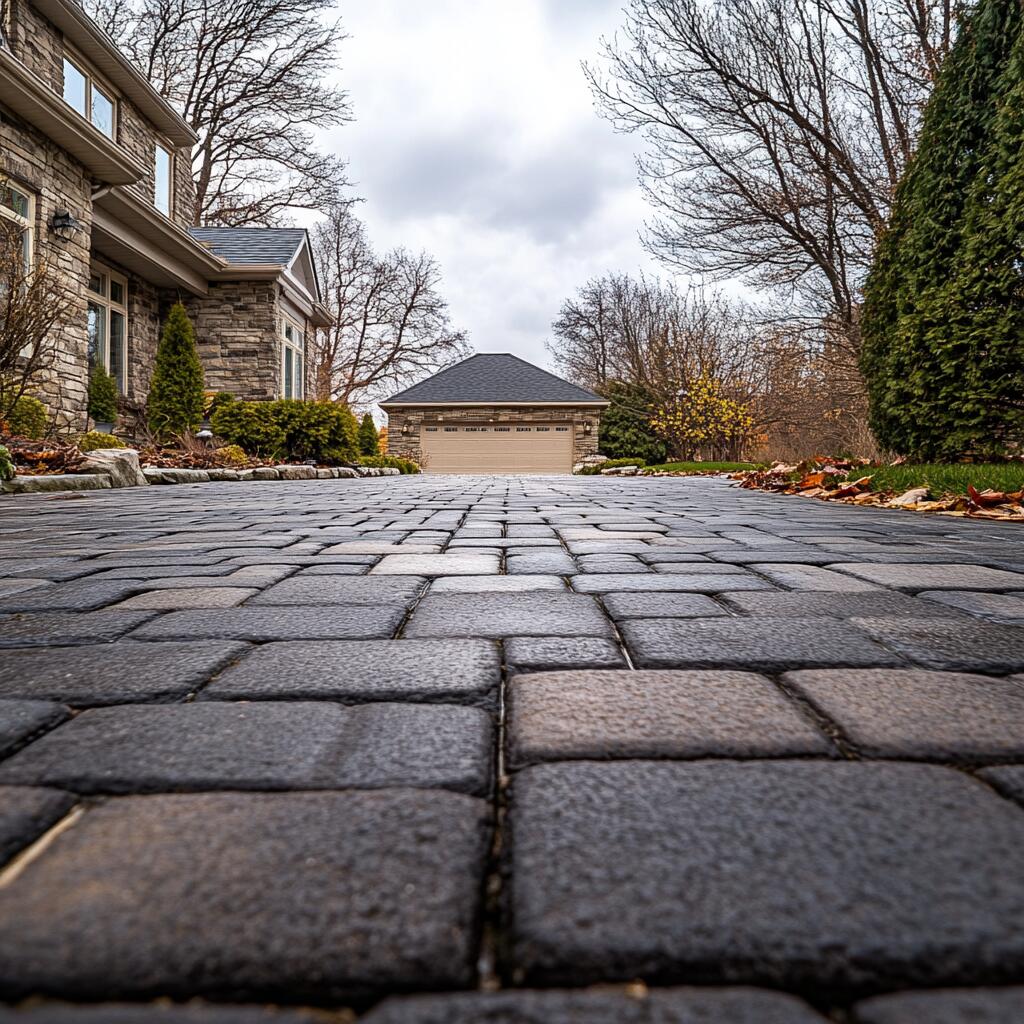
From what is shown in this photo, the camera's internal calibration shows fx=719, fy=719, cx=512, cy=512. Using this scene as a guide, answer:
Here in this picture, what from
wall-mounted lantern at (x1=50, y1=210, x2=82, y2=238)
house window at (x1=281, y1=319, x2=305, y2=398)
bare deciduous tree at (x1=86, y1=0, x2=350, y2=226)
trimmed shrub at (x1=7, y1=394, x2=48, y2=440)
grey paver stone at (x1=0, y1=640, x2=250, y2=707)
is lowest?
grey paver stone at (x1=0, y1=640, x2=250, y2=707)

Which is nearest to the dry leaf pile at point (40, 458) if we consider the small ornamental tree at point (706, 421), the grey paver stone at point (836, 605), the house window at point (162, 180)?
the grey paver stone at point (836, 605)

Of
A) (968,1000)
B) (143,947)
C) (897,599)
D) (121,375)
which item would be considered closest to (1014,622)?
(897,599)

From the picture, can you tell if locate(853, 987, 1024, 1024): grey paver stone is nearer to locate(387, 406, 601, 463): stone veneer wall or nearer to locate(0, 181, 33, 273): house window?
locate(0, 181, 33, 273): house window

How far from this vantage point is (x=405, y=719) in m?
1.04

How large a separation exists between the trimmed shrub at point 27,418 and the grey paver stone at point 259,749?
26.8 ft

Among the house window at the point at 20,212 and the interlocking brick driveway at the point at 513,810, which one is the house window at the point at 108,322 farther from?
the interlocking brick driveway at the point at 513,810

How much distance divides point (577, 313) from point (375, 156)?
1096 centimetres

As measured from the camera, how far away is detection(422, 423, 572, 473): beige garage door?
23.9 meters

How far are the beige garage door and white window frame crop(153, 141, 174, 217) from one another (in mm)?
10538

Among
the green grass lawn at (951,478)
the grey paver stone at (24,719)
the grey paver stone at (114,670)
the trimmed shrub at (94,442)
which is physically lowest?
the grey paver stone at (114,670)

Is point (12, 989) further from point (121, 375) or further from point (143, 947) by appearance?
point (121, 375)

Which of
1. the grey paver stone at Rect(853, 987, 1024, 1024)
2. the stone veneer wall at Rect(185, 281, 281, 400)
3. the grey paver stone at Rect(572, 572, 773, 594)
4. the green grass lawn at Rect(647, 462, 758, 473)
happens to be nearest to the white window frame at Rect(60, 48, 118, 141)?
the stone veneer wall at Rect(185, 281, 281, 400)

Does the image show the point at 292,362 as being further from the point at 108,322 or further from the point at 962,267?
the point at 962,267

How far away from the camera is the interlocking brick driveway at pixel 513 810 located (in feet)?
1.73
